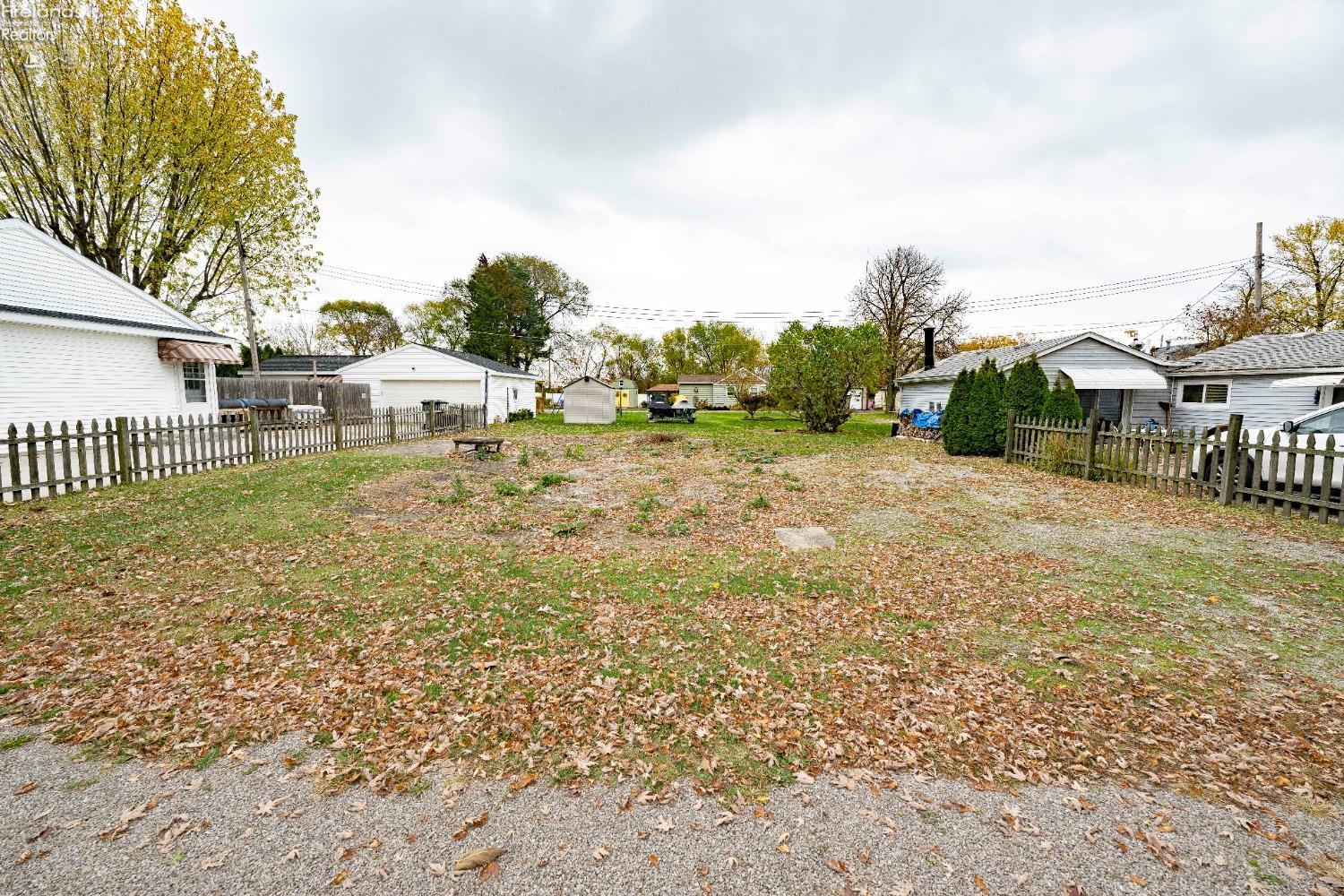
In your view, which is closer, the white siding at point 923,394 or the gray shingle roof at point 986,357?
the gray shingle roof at point 986,357

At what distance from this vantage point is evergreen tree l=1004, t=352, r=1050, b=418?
15914 mm

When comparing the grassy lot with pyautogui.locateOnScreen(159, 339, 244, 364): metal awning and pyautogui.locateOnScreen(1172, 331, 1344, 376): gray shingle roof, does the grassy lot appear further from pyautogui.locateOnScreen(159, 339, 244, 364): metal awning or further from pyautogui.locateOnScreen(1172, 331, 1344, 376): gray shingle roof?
pyautogui.locateOnScreen(1172, 331, 1344, 376): gray shingle roof

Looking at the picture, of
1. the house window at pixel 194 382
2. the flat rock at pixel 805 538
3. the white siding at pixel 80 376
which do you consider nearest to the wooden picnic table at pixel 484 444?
the white siding at pixel 80 376

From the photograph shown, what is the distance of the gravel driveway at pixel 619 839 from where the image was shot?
90.6 inches

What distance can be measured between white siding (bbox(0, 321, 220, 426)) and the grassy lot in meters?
7.67

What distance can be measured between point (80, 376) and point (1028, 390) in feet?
83.0

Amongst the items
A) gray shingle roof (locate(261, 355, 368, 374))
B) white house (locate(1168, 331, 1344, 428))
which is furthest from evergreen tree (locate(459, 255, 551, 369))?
white house (locate(1168, 331, 1344, 428))

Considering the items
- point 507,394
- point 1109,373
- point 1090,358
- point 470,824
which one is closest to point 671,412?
point 507,394

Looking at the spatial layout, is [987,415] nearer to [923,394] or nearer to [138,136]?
[923,394]

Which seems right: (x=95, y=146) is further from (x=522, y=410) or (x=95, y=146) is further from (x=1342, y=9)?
(x=1342, y=9)

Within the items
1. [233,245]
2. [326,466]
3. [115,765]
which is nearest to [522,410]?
[233,245]

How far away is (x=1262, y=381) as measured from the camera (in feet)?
62.3

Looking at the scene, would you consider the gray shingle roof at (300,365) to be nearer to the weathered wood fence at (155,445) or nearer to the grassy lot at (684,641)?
the weathered wood fence at (155,445)

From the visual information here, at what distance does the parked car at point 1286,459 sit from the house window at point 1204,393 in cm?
1458
